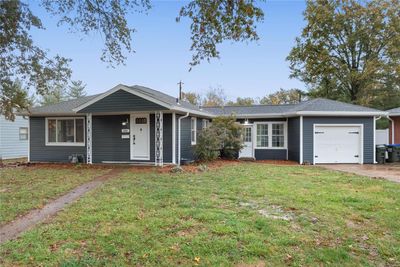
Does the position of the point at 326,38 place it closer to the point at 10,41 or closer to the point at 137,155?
the point at 137,155

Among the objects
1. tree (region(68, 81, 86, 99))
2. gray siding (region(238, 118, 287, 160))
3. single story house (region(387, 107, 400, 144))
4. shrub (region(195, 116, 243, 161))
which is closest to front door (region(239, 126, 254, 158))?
gray siding (region(238, 118, 287, 160))

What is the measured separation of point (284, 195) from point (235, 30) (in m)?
3.81

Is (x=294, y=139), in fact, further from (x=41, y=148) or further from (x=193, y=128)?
(x=41, y=148)

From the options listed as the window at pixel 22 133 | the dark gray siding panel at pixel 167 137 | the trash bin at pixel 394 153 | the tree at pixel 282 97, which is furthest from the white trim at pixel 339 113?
the tree at pixel 282 97

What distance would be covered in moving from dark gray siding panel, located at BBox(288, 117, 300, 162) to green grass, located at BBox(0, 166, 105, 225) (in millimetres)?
9297

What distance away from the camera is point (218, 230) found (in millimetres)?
4336

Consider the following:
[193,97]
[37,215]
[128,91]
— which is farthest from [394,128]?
[193,97]

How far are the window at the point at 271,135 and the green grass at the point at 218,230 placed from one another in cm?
893

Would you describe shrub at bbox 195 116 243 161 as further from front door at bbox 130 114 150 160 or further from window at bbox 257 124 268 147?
front door at bbox 130 114 150 160

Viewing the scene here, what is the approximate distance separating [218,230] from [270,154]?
12.5 m

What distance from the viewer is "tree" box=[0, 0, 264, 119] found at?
495cm

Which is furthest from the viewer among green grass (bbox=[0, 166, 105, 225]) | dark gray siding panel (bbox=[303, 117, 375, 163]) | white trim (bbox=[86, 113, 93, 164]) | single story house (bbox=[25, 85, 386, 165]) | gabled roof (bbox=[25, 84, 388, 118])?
dark gray siding panel (bbox=[303, 117, 375, 163])

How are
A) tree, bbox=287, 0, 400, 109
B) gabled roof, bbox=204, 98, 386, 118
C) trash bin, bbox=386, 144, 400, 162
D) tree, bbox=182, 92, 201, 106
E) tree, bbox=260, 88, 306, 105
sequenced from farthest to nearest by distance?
1. tree, bbox=182, 92, 201, 106
2. tree, bbox=260, 88, 306, 105
3. tree, bbox=287, 0, 400, 109
4. trash bin, bbox=386, 144, 400, 162
5. gabled roof, bbox=204, 98, 386, 118

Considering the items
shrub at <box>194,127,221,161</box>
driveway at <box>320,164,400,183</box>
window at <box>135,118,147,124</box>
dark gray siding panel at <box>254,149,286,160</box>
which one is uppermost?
window at <box>135,118,147,124</box>
